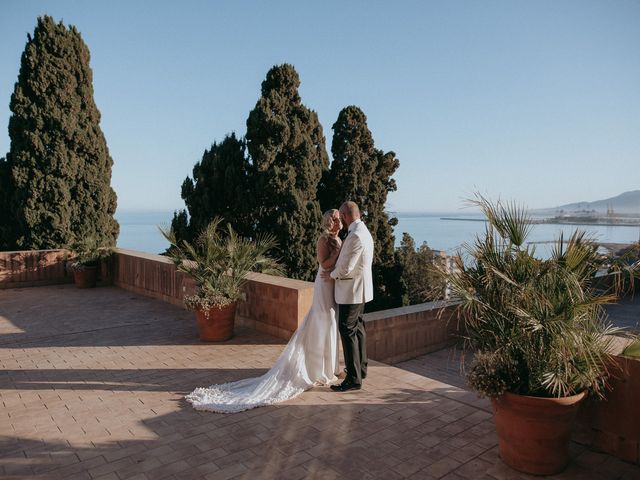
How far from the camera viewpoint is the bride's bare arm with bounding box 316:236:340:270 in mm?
4969

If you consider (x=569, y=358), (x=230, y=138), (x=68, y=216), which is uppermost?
(x=230, y=138)

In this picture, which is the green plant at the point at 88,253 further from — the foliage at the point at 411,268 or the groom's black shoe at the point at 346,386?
the foliage at the point at 411,268

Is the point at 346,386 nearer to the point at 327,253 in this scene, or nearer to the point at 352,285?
the point at 352,285

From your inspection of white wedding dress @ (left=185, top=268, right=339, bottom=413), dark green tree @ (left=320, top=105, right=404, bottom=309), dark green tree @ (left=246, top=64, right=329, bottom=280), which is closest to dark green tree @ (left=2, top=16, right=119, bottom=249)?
dark green tree @ (left=246, top=64, right=329, bottom=280)

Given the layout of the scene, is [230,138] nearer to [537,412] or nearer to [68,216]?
[68,216]

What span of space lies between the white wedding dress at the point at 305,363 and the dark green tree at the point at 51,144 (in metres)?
9.78

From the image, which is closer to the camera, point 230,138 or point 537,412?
point 537,412

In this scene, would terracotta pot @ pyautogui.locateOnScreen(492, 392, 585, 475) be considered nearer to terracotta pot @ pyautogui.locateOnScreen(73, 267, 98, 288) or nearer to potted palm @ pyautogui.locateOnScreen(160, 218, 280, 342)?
potted palm @ pyautogui.locateOnScreen(160, 218, 280, 342)

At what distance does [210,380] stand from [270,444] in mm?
1720

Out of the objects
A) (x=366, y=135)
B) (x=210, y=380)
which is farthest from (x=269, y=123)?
(x=210, y=380)

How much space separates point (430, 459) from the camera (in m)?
3.52

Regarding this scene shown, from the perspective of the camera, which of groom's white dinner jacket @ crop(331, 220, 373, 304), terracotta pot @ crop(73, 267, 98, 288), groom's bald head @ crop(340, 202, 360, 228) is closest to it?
groom's white dinner jacket @ crop(331, 220, 373, 304)

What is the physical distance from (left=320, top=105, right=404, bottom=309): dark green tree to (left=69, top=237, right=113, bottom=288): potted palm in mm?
8638

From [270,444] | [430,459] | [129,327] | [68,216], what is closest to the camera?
[430,459]
